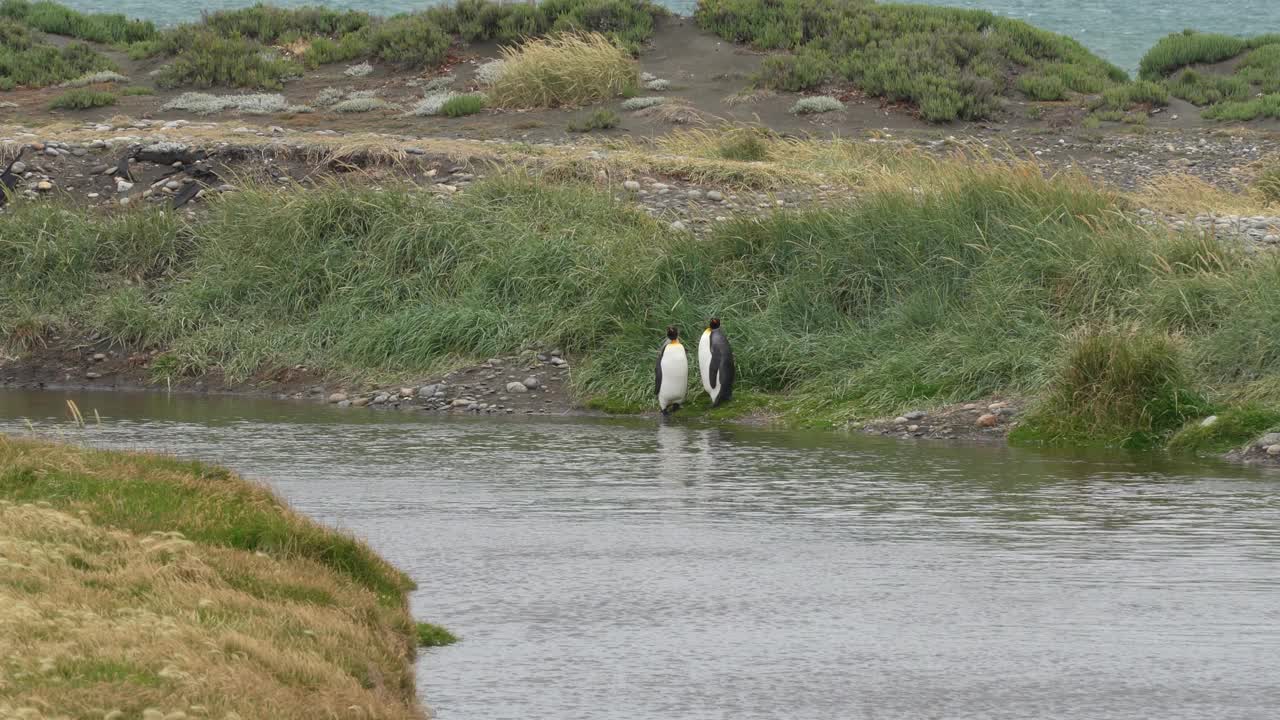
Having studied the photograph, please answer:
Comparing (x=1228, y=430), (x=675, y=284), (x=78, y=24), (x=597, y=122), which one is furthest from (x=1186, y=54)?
(x=1228, y=430)

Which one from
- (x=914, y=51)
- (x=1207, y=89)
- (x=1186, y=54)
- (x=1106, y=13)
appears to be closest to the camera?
(x=914, y=51)

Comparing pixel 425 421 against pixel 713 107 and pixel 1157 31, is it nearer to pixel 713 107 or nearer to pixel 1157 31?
pixel 713 107

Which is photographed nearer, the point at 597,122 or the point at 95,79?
the point at 597,122

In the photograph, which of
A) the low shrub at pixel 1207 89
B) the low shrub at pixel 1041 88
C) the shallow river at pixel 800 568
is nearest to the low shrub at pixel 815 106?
the low shrub at pixel 1041 88

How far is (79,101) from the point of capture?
31.3 metres

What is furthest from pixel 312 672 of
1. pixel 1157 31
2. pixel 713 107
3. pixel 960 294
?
pixel 1157 31

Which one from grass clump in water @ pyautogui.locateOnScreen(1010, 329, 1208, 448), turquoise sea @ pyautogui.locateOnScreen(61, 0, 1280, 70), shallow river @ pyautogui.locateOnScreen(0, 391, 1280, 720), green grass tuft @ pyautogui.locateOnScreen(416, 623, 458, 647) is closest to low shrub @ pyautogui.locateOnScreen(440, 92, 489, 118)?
shallow river @ pyautogui.locateOnScreen(0, 391, 1280, 720)

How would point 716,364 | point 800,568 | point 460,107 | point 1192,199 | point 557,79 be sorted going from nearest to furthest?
point 800,568, point 716,364, point 1192,199, point 460,107, point 557,79

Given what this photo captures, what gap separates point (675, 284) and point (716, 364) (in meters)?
1.89

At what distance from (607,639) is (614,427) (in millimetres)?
8384

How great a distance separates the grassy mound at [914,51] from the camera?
107 feet

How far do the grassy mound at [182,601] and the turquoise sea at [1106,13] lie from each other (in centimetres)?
8000

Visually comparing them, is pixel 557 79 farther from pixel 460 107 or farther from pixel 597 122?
pixel 597 122

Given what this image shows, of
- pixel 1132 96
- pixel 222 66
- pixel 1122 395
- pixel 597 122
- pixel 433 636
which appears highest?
pixel 222 66
